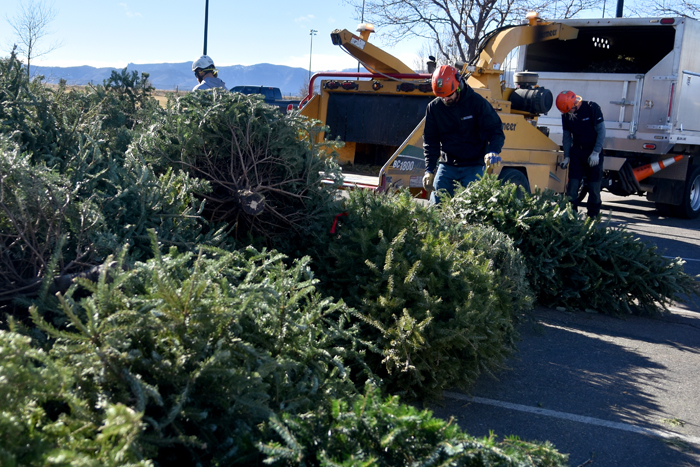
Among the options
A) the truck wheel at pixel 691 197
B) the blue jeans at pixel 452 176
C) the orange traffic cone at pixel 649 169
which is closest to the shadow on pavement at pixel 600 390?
the blue jeans at pixel 452 176

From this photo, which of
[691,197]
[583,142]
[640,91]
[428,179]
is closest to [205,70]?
[428,179]

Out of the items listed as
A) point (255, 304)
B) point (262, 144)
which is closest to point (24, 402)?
point (255, 304)

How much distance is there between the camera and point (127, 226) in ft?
10.4

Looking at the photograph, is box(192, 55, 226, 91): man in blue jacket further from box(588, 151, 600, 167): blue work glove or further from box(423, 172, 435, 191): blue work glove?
box(588, 151, 600, 167): blue work glove

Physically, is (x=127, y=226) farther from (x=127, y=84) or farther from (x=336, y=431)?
(x=127, y=84)

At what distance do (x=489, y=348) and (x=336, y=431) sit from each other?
5.80 feet

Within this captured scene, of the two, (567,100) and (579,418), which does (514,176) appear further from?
(579,418)

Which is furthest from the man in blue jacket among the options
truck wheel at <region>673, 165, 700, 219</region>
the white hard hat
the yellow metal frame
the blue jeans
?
truck wheel at <region>673, 165, 700, 219</region>

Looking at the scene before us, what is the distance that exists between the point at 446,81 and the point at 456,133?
0.65m

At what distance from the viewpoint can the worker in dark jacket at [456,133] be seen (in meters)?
6.25

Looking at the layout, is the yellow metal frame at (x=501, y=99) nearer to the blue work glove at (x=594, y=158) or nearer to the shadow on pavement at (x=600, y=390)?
the blue work glove at (x=594, y=158)

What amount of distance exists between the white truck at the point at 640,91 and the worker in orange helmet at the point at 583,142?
258 centimetres

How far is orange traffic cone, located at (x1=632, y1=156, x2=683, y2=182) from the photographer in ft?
37.9

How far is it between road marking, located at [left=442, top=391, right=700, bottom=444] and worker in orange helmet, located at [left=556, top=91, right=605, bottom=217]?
570 centimetres
